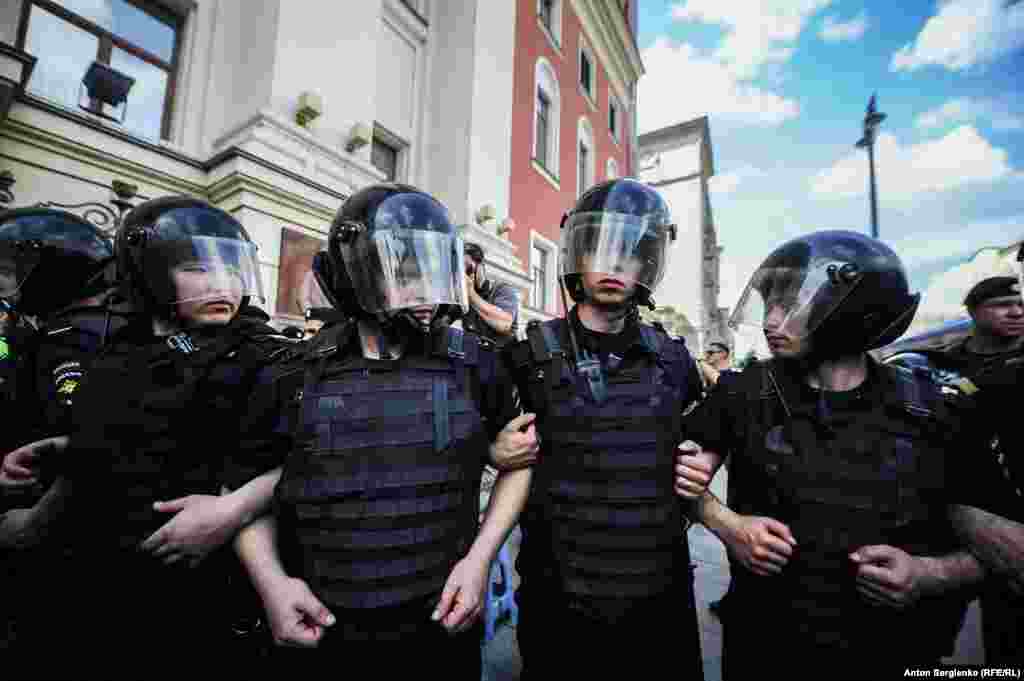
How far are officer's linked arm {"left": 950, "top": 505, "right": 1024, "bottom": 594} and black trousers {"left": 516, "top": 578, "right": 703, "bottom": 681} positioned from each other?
0.79m

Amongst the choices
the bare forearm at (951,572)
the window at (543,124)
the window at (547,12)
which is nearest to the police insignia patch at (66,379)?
the bare forearm at (951,572)

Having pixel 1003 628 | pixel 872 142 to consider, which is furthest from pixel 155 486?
pixel 872 142

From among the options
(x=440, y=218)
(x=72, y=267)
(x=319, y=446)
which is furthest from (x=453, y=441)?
(x=72, y=267)

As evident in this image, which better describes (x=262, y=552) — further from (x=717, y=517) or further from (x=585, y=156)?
(x=585, y=156)

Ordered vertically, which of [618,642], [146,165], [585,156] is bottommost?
[618,642]

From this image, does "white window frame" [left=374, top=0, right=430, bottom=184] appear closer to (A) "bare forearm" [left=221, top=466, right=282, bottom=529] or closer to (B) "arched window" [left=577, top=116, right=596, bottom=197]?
(B) "arched window" [left=577, top=116, right=596, bottom=197]

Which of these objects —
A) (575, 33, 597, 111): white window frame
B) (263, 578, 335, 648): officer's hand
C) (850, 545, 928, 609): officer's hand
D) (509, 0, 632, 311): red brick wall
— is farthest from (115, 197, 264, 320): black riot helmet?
(575, 33, 597, 111): white window frame

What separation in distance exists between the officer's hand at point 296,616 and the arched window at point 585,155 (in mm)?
14897

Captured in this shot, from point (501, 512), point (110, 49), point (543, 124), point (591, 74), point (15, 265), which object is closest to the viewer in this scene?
point (501, 512)

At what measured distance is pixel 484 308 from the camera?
3.19m

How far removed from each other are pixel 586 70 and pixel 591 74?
276mm

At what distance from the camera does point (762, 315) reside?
1643 millimetres

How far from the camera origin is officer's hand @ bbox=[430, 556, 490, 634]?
1222mm

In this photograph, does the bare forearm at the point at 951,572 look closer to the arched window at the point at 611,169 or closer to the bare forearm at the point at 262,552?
the bare forearm at the point at 262,552
